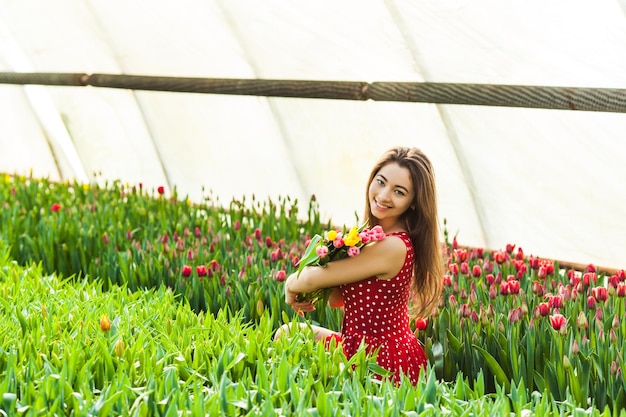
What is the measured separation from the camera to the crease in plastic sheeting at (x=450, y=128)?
471 centimetres

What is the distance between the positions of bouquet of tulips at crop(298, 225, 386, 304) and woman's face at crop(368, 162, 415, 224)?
0.08 meters

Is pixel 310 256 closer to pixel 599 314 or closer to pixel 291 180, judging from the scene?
pixel 599 314

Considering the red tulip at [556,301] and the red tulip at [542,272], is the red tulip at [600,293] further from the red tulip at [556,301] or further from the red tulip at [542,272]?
the red tulip at [542,272]

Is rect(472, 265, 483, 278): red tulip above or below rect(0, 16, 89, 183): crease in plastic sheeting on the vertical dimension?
below

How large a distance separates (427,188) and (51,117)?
581 cm

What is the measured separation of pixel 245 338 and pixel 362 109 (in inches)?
115

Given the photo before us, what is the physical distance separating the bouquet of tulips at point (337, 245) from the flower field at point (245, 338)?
24 cm

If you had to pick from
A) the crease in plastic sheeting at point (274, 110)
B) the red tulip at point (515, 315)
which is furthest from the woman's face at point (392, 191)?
the crease in plastic sheeting at point (274, 110)

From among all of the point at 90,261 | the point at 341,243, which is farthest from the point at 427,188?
the point at 90,261

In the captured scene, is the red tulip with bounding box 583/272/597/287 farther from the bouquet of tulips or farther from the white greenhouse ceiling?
the white greenhouse ceiling

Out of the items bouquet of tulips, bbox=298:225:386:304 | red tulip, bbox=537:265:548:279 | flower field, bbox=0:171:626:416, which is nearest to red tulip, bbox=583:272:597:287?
flower field, bbox=0:171:626:416

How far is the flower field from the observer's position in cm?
207

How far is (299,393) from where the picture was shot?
6.98 feet

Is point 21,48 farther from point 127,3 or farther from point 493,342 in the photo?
point 493,342
